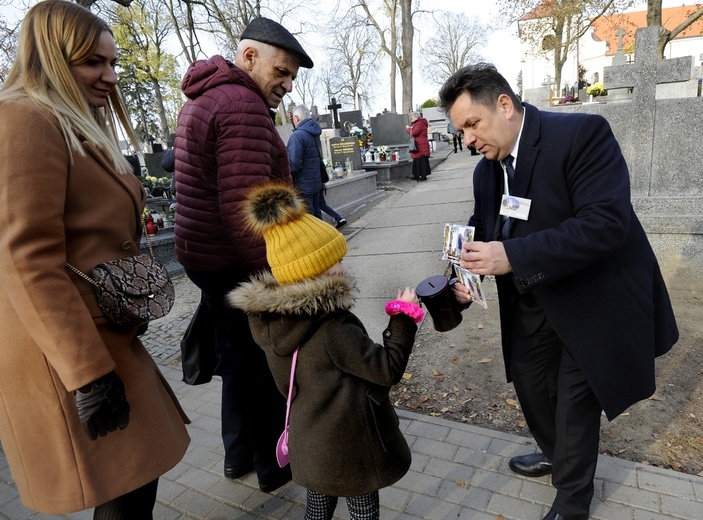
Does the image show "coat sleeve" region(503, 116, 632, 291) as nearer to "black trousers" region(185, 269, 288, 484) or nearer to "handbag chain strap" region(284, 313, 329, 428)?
"handbag chain strap" region(284, 313, 329, 428)

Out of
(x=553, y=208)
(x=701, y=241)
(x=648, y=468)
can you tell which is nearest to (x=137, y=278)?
(x=553, y=208)

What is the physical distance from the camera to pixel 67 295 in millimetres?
1361

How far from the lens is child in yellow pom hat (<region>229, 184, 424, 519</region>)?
1.62 m

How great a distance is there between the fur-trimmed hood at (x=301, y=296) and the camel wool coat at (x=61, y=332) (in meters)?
0.42

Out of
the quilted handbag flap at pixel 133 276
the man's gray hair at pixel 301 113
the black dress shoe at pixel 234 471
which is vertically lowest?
the black dress shoe at pixel 234 471

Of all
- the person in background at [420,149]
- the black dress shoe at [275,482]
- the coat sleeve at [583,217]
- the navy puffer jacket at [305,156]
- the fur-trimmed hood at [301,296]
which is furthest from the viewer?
the person in background at [420,149]

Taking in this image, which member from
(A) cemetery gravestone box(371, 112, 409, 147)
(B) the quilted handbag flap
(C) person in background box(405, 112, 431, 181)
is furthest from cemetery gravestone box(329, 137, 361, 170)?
(B) the quilted handbag flap

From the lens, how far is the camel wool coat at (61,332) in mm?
1308

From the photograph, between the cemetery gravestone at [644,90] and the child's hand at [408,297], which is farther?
the cemetery gravestone at [644,90]

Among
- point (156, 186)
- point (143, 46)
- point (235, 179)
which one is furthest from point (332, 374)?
point (143, 46)

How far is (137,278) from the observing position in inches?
61.7

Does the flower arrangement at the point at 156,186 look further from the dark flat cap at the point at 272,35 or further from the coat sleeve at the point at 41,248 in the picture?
the coat sleeve at the point at 41,248

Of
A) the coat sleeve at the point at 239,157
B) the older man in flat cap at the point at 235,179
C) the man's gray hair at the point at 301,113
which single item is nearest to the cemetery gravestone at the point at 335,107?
the man's gray hair at the point at 301,113

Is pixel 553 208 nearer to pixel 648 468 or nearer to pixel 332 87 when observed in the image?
pixel 648 468
